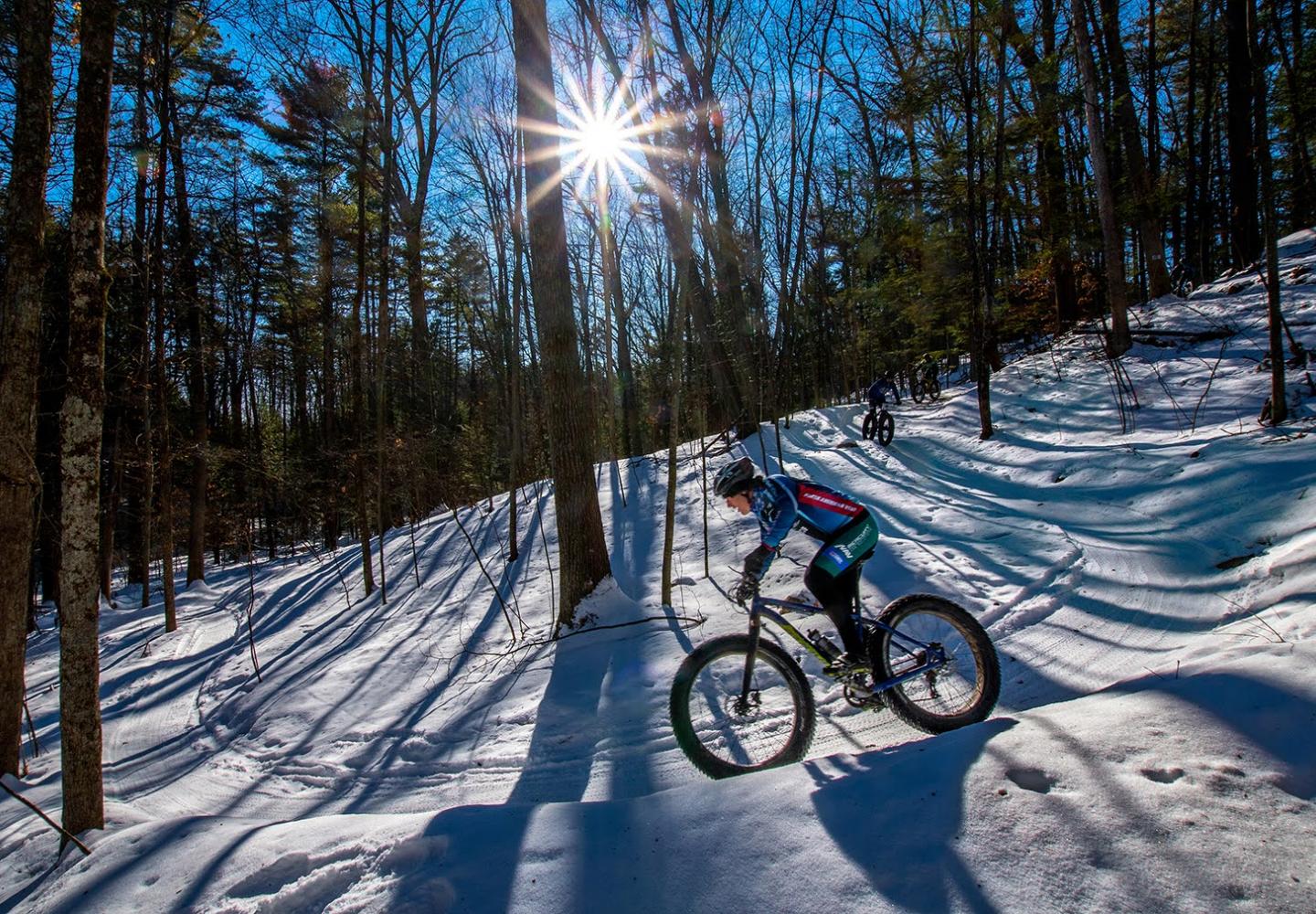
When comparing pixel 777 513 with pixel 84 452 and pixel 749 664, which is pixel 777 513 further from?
pixel 84 452

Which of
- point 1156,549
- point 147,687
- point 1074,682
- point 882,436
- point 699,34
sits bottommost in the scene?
point 147,687

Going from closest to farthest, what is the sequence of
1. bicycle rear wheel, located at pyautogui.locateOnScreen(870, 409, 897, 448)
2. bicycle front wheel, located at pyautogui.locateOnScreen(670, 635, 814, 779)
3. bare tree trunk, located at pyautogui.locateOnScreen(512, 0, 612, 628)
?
bicycle front wheel, located at pyautogui.locateOnScreen(670, 635, 814, 779)
bare tree trunk, located at pyautogui.locateOnScreen(512, 0, 612, 628)
bicycle rear wheel, located at pyautogui.locateOnScreen(870, 409, 897, 448)

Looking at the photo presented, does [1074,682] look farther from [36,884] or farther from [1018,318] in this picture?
[1018,318]

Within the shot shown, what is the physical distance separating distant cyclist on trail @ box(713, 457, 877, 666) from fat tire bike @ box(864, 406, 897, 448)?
945 cm

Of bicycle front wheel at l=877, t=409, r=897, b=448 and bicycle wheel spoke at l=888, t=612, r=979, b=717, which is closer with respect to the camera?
bicycle wheel spoke at l=888, t=612, r=979, b=717

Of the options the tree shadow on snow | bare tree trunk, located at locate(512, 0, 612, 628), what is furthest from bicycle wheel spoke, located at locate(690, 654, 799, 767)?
bare tree trunk, located at locate(512, 0, 612, 628)

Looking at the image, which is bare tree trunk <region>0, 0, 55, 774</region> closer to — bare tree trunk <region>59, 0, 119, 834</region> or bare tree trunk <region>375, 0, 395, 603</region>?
bare tree trunk <region>59, 0, 119, 834</region>

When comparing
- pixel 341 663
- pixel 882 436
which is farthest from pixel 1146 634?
pixel 882 436

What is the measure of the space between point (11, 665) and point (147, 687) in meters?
2.65

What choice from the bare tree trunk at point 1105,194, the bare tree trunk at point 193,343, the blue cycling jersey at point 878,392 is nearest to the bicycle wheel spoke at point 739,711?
the blue cycling jersey at point 878,392

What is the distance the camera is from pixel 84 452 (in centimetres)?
371

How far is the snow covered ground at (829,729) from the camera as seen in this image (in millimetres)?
1956

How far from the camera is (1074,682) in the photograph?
370 centimetres

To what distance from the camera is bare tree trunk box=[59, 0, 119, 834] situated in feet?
12.0
